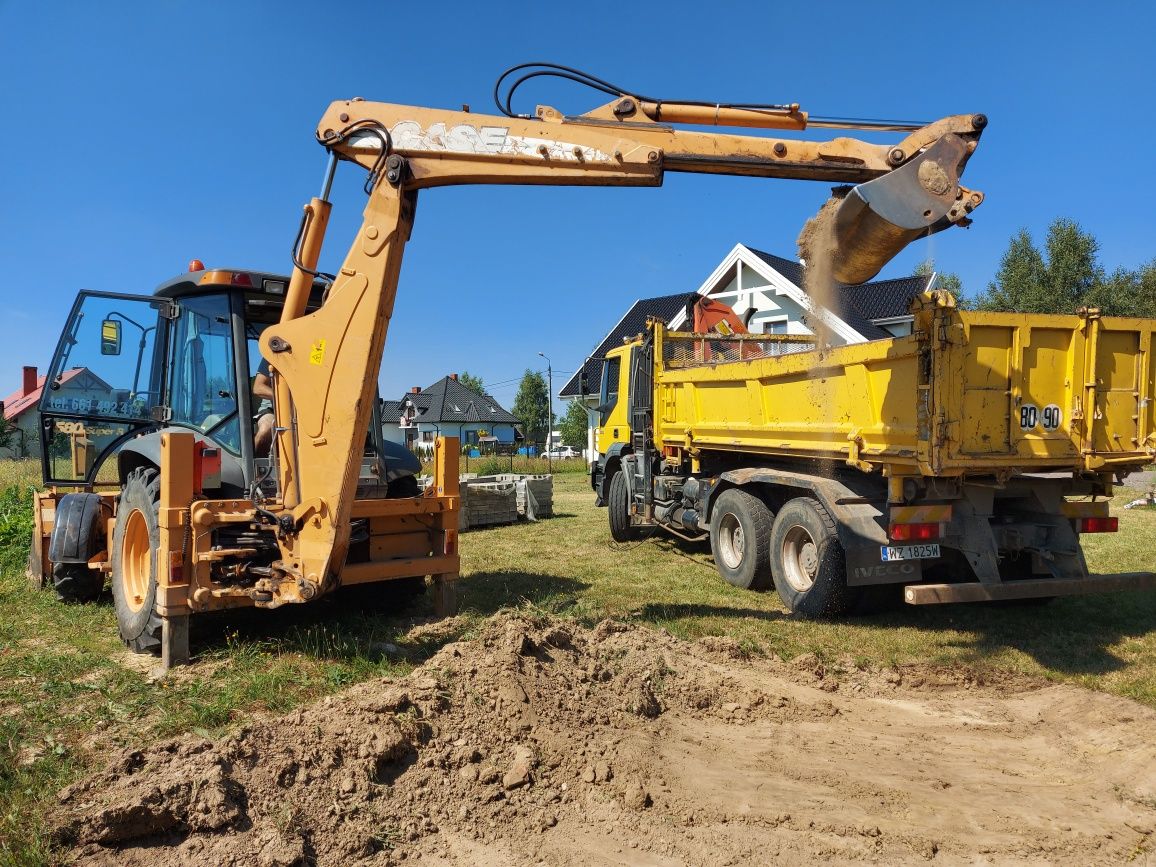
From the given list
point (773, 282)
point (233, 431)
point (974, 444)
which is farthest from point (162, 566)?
point (773, 282)

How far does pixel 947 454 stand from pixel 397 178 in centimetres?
401

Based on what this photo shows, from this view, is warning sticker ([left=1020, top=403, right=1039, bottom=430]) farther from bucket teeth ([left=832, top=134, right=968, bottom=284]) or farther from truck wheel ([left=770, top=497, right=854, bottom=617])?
bucket teeth ([left=832, top=134, right=968, bottom=284])

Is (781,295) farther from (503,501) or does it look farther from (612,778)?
(612,778)

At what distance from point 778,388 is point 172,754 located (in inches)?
222

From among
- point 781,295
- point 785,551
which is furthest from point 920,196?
point 781,295

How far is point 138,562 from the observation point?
5.62 metres

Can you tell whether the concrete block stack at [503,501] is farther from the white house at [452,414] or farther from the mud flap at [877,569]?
the white house at [452,414]

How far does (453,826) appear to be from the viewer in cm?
305

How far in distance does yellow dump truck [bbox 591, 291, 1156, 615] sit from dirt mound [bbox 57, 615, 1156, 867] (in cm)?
154

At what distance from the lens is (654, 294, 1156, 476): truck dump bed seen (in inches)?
205

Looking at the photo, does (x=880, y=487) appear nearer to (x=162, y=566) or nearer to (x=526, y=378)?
(x=162, y=566)

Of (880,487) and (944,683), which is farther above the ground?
(880,487)

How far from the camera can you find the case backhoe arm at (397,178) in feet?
14.9

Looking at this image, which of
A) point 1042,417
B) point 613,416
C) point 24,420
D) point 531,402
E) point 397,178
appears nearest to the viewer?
point 397,178
